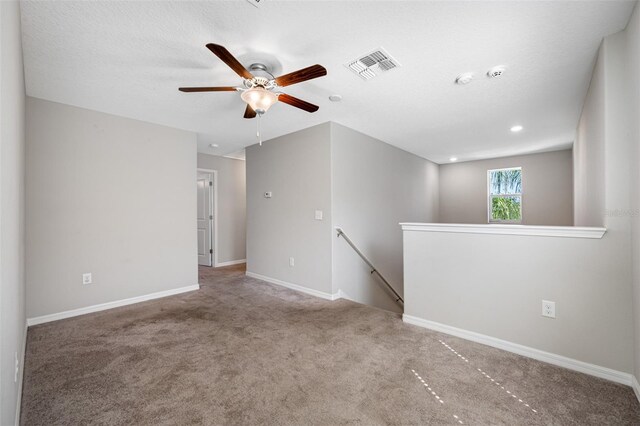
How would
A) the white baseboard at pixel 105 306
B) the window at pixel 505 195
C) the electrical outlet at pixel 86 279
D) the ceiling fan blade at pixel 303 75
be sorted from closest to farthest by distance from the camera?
the ceiling fan blade at pixel 303 75 < the white baseboard at pixel 105 306 < the electrical outlet at pixel 86 279 < the window at pixel 505 195

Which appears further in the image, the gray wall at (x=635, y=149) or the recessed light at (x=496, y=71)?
the recessed light at (x=496, y=71)

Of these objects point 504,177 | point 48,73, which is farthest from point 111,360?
point 504,177

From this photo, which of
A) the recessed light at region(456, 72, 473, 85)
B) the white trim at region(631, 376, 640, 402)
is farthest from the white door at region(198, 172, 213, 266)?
the white trim at region(631, 376, 640, 402)

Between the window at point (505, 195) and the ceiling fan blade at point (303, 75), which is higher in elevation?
the ceiling fan blade at point (303, 75)

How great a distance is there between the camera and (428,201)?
7012mm

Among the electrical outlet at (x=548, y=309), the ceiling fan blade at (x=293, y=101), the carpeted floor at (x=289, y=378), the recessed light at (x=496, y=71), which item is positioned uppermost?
the recessed light at (x=496, y=71)

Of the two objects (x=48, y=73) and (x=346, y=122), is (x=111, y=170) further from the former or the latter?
(x=346, y=122)

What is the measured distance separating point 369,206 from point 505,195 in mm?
4165

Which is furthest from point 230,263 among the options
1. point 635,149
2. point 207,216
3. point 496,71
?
point 635,149

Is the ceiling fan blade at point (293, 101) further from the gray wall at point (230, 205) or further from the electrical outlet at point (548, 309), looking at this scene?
the gray wall at point (230, 205)

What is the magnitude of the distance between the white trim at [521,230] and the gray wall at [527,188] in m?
4.87

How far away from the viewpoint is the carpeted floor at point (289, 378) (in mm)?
1657

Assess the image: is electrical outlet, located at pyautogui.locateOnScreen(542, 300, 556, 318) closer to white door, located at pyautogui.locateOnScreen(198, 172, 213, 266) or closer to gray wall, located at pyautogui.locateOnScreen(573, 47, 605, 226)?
gray wall, located at pyautogui.locateOnScreen(573, 47, 605, 226)

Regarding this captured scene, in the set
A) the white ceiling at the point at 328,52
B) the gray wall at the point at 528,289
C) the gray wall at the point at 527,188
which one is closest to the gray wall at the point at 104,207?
the white ceiling at the point at 328,52
